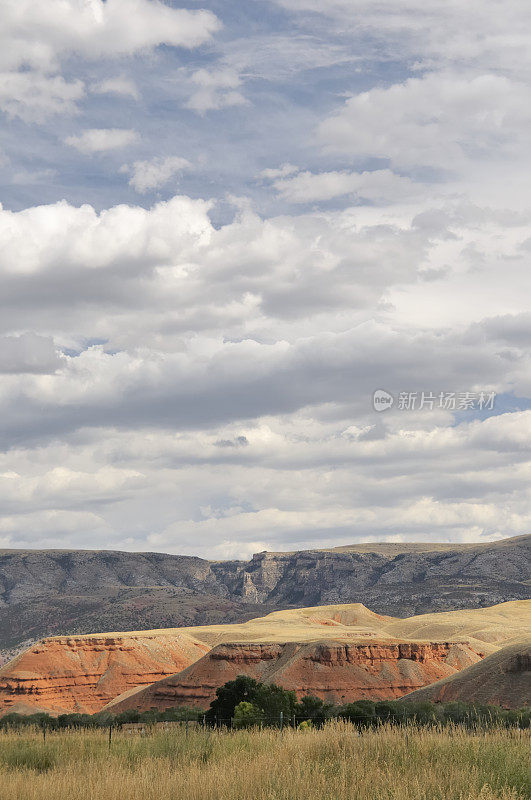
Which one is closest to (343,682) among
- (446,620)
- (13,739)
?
(446,620)

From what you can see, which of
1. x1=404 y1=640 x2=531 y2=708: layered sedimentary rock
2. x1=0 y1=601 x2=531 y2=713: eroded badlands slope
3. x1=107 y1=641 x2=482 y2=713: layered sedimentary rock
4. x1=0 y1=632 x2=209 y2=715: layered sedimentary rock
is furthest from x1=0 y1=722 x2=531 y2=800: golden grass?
x1=0 y1=632 x2=209 y2=715: layered sedimentary rock

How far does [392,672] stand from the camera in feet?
362

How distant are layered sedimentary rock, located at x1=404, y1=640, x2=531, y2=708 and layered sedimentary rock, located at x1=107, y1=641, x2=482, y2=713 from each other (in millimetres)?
23502

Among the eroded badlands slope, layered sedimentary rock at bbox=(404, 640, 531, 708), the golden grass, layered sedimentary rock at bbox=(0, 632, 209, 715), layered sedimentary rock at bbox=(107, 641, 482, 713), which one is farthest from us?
layered sedimentary rock at bbox=(0, 632, 209, 715)

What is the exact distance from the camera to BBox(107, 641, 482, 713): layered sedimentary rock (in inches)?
4122

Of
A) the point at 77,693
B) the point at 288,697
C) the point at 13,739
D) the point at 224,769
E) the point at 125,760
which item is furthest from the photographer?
the point at 77,693

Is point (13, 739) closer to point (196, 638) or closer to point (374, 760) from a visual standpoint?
point (374, 760)

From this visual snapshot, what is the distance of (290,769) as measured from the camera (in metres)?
13.2

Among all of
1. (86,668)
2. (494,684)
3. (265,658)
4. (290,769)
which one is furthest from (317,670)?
(290,769)

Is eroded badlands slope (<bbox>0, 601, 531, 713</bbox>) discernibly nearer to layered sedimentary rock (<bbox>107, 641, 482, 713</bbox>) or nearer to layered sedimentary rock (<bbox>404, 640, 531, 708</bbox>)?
layered sedimentary rock (<bbox>107, 641, 482, 713</bbox>)

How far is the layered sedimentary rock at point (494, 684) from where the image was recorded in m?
72.6

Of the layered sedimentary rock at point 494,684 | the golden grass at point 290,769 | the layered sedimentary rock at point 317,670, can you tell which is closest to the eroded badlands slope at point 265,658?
the layered sedimentary rock at point 317,670

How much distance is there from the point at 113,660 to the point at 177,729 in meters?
120

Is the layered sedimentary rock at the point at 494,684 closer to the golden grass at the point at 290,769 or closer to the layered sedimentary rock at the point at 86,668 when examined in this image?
the golden grass at the point at 290,769
